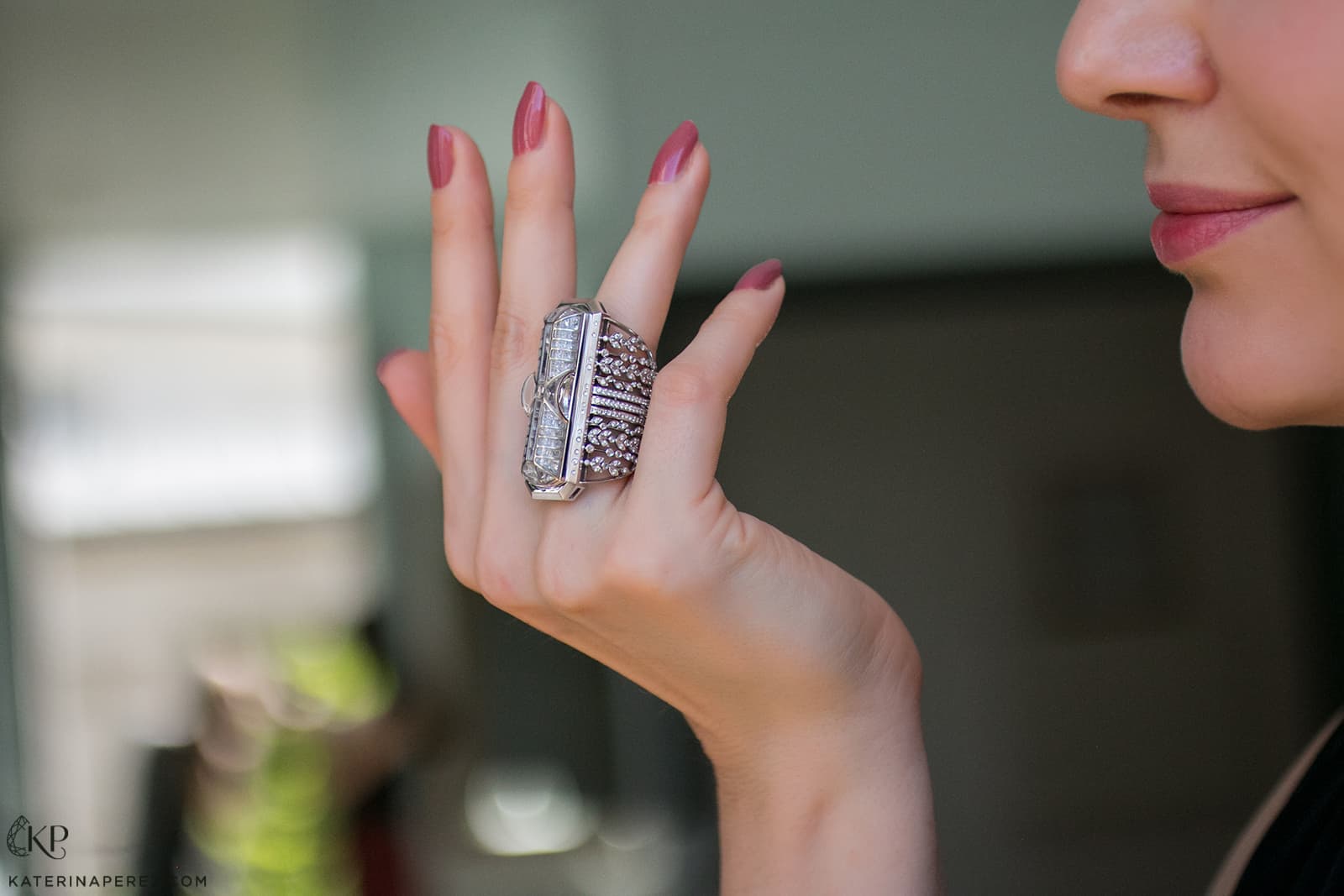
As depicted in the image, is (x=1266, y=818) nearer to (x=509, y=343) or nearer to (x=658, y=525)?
(x=658, y=525)

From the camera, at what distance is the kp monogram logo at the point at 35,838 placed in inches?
60.6

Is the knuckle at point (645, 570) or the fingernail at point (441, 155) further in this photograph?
the fingernail at point (441, 155)

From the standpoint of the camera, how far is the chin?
55cm

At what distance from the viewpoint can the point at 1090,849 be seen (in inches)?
81.7

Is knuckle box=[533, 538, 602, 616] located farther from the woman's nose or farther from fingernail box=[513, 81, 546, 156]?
the woman's nose

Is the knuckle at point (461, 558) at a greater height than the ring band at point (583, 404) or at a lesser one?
lesser

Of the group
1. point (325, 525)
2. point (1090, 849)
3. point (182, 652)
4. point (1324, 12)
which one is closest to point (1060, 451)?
point (1090, 849)

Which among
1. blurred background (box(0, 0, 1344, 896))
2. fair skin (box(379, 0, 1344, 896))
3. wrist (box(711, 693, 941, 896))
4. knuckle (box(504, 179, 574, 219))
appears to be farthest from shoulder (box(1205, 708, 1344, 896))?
blurred background (box(0, 0, 1344, 896))

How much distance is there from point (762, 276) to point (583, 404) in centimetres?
16

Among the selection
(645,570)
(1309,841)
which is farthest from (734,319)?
(1309,841)

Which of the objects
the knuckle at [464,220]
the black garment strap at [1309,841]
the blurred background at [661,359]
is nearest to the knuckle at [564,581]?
the knuckle at [464,220]

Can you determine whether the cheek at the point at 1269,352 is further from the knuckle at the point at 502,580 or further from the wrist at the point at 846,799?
the knuckle at the point at 502,580

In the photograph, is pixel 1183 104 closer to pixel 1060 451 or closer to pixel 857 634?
pixel 857 634

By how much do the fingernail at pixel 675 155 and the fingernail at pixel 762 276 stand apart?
8 centimetres
